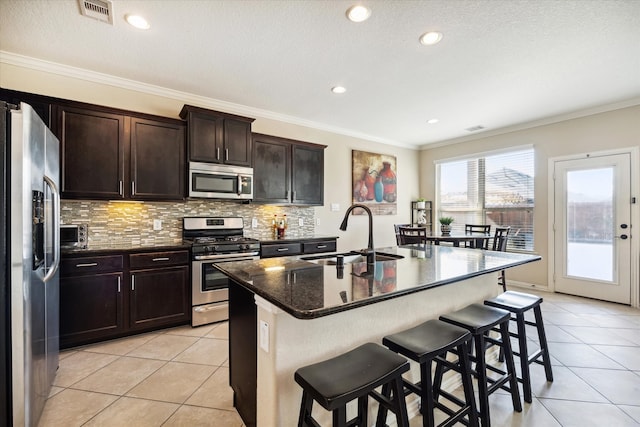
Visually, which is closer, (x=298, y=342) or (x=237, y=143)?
(x=298, y=342)

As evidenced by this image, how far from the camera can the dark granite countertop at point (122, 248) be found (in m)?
2.65

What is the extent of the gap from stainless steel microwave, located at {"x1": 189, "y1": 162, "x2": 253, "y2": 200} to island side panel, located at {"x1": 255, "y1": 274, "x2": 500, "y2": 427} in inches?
94.9

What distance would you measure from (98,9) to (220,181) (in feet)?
5.99

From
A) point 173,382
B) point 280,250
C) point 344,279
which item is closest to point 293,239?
point 280,250

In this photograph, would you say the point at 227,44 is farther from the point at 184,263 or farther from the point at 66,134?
the point at 184,263

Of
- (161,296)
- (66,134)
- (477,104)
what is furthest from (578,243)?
(66,134)

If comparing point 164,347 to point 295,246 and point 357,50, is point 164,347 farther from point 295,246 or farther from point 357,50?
point 357,50

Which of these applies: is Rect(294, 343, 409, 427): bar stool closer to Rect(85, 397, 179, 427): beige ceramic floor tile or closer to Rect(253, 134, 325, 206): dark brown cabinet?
Rect(85, 397, 179, 427): beige ceramic floor tile

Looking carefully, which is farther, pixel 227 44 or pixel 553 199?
pixel 553 199

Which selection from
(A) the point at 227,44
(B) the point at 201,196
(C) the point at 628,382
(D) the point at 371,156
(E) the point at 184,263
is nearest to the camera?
(C) the point at 628,382

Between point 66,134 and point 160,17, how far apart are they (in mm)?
1502

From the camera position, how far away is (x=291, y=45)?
8.37 feet

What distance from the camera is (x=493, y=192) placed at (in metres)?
5.33

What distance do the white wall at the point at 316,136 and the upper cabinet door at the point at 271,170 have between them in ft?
1.53
